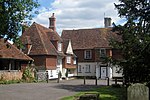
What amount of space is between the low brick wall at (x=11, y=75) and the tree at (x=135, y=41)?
17.1 meters

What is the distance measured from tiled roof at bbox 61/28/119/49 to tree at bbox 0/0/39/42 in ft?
151

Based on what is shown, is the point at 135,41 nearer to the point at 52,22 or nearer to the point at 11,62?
the point at 11,62

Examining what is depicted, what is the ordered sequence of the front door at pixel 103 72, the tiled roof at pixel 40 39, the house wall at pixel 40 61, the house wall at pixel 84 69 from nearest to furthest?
the house wall at pixel 40 61 → the tiled roof at pixel 40 39 → the front door at pixel 103 72 → the house wall at pixel 84 69

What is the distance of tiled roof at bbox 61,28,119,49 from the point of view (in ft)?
221

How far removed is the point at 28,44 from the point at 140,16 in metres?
27.9

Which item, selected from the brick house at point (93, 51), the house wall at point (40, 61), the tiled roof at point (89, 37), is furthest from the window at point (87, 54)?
the house wall at point (40, 61)

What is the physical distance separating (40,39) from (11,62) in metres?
10.7

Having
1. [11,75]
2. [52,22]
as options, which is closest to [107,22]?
[52,22]

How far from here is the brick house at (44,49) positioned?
51778 mm

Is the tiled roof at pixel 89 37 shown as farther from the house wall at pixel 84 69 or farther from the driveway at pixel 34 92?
the driveway at pixel 34 92

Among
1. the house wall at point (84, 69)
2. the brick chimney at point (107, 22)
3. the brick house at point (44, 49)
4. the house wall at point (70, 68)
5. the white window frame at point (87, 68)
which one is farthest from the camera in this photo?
the brick chimney at point (107, 22)

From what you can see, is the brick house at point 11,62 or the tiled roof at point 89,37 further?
the tiled roof at point 89,37

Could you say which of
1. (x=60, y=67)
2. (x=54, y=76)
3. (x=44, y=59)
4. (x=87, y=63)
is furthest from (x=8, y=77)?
(x=87, y=63)

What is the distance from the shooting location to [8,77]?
40812 mm
